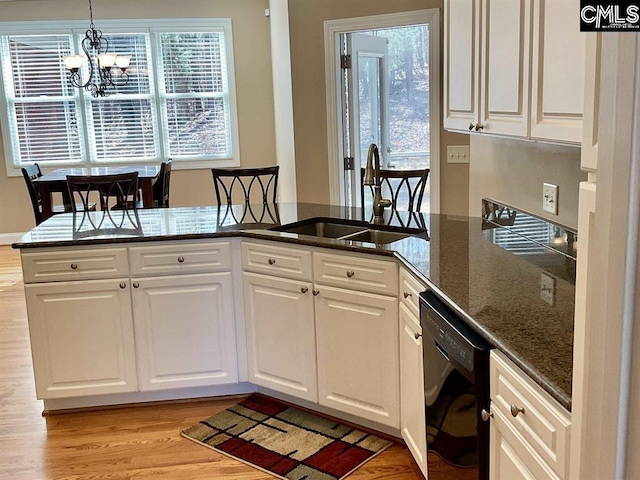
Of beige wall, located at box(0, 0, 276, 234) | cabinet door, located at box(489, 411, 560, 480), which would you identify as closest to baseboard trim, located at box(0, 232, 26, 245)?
beige wall, located at box(0, 0, 276, 234)

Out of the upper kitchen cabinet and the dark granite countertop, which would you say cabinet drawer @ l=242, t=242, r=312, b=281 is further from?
the upper kitchen cabinet

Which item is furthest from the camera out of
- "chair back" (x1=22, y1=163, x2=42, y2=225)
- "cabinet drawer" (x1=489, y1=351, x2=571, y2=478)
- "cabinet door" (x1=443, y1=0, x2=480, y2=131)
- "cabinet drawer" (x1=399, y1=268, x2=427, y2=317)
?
"chair back" (x1=22, y1=163, x2=42, y2=225)

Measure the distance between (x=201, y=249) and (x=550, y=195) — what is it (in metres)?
1.61

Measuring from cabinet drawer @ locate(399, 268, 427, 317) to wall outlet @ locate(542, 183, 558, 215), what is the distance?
606 mm

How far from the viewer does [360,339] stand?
2.78 metres

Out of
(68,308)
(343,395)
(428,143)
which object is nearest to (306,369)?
(343,395)

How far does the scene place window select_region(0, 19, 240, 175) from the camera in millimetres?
7434

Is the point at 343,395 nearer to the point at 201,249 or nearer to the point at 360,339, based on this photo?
the point at 360,339

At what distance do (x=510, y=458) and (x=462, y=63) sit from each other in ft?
5.14

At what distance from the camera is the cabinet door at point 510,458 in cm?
148

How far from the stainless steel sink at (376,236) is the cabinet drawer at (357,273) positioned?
32 centimetres

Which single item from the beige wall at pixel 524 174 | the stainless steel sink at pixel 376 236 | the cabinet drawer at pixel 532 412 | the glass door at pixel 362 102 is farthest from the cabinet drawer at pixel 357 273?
the glass door at pixel 362 102

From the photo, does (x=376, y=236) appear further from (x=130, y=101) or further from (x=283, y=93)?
(x=130, y=101)

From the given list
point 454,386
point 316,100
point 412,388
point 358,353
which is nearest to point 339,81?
point 316,100
